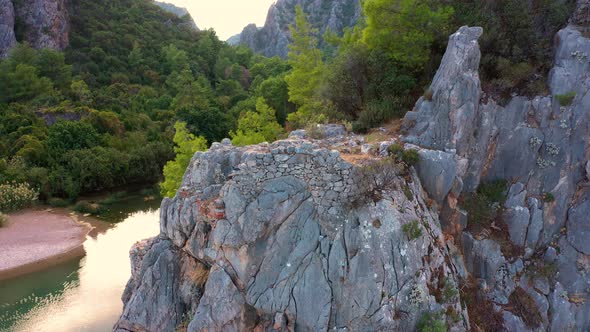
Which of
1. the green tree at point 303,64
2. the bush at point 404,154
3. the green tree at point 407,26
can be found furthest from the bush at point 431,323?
the green tree at point 303,64

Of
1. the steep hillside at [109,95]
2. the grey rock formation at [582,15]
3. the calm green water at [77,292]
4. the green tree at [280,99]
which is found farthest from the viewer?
the steep hillside at [109,95]

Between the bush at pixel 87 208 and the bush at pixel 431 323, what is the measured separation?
3301cm

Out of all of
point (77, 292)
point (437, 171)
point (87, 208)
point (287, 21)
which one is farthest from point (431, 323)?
point (287, 21)

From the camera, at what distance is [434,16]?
16.3 m

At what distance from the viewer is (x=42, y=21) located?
218 feet

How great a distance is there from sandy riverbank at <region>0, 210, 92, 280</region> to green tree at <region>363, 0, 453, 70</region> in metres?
24.2

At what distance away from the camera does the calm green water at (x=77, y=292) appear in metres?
20.0

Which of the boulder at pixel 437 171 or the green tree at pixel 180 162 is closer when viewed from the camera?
the boulder at pixel 437 171

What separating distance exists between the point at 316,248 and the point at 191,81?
5991 centimetres

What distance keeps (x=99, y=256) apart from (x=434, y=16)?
25.0m

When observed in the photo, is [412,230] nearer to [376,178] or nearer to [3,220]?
[376,178]

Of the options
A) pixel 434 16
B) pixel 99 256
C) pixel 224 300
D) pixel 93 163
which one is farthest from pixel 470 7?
pixel 93 163

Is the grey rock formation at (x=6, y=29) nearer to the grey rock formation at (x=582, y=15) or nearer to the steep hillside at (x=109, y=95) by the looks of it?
the steep hillside at (x=109, y=95)

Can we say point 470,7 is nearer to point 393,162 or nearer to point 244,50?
point 393,162
